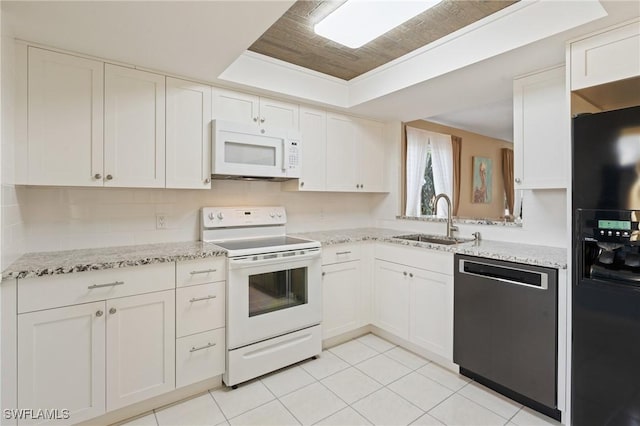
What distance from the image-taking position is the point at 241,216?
8.80ft

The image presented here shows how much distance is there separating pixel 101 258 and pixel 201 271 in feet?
1.78

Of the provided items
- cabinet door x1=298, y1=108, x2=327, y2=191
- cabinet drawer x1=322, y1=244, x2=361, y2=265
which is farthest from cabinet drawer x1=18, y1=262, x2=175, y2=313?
cabinet door x1=298, y1=108, x2=327, y2=191

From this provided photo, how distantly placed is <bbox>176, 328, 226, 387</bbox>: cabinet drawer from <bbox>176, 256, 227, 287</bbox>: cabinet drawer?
0.34 meters

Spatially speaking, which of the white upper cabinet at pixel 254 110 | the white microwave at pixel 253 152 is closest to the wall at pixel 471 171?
the white upper cabinet at pixel 254 110

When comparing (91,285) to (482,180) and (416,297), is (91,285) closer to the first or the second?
(416,297)

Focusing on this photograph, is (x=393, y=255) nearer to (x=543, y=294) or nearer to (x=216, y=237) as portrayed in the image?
(x=543, y=294)

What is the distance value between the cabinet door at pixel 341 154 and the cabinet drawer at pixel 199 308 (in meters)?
1.42

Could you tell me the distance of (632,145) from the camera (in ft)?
4.85

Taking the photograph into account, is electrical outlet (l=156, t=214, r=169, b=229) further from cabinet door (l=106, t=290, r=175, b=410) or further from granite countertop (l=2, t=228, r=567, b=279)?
cabinet door (l=106, t=290, r=175, b=410)

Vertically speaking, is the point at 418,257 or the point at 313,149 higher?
the point at 313,149

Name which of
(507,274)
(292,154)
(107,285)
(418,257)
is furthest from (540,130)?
(107,285)

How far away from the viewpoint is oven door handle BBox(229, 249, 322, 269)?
2.10m

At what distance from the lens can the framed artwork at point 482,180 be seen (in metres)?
4.37

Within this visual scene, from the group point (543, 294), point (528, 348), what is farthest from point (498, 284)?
point (528, 348)
